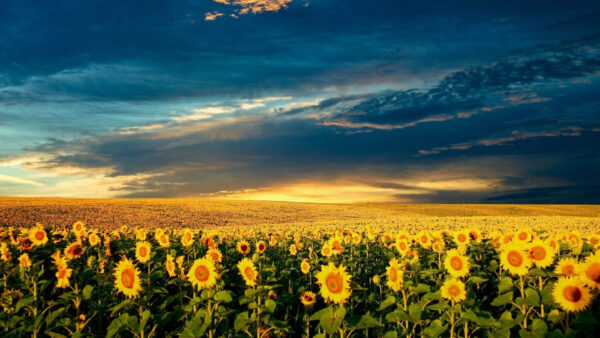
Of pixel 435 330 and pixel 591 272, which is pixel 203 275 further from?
pixel 591 272

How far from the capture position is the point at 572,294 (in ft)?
15.6

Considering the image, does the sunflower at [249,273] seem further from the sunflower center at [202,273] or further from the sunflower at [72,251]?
the sunflower at [72,251]

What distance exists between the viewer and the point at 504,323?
16.8 feet

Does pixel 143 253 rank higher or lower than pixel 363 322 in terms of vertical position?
higher

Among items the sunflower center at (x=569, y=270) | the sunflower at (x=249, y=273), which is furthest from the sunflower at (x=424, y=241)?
the sunflower at (x=249, y=273)

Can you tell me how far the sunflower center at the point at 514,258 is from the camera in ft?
20.5

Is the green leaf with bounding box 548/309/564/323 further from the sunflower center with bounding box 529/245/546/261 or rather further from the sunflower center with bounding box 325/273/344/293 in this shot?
the sunflower center with bounding box 325/273/344/293

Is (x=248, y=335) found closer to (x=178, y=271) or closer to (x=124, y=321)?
(x=124, y=321)

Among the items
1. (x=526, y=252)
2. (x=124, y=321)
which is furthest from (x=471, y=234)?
(x=124, y=321)

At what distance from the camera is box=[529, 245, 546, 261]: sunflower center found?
6.20m

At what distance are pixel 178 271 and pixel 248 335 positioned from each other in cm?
264

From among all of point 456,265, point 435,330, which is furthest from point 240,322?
point 456,265

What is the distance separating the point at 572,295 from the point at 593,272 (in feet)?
1.16

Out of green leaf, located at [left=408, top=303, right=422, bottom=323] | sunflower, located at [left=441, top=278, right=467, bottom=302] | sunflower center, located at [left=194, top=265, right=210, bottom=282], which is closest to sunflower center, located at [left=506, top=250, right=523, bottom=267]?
sunflower, located at [left=441, top=278, right=467, bottom=302]
